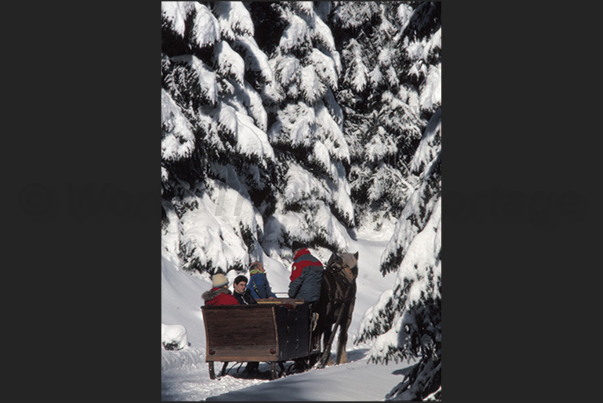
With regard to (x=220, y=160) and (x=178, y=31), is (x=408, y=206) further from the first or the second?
(x=220, y=160)

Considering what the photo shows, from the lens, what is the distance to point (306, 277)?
8.53 metres

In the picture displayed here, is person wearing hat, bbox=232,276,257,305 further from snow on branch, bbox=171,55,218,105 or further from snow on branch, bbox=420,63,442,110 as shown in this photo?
snow on branch, bbox=420,63,442,110

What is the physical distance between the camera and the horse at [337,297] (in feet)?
30.1

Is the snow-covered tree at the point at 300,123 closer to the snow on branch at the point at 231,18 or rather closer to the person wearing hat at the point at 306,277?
the snow on branch at the point at 231,18

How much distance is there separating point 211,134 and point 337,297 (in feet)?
20.0

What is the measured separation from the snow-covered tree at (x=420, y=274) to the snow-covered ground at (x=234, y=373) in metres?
0.43

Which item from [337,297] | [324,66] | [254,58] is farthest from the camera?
[324,66]

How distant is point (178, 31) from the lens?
1151 centimetres

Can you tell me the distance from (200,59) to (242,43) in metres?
1.54

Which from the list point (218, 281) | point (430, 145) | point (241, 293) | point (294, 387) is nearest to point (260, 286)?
point (241, 293)

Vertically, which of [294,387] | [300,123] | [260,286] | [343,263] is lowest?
[294,387]

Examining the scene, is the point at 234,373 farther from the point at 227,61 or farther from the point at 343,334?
the point at 227,61

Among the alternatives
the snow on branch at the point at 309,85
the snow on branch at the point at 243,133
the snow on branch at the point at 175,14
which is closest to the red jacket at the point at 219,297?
the snow on branch at the point at 175,14
